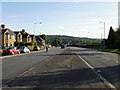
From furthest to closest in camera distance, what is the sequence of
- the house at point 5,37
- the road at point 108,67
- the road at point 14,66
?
the house at point 5,37, the road at point 14,66, the road at point 108,67

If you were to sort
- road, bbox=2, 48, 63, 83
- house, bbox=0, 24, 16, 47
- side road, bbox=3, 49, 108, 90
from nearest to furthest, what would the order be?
side road, bbox=3, 49, 108, 90, road, bbox=2, 48, 63, 83, house, bbox=0, 24, 16, 47

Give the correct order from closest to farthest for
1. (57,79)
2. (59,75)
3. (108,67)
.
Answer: (57,79) → (59,75) → (108,67)

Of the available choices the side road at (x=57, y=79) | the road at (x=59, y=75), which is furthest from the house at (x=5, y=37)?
the side road at (x=57, y=79)

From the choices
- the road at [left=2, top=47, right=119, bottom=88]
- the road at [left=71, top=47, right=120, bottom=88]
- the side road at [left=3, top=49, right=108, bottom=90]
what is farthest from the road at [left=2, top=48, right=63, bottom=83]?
the road at [left=71, top=47, right=120, bottom=88]

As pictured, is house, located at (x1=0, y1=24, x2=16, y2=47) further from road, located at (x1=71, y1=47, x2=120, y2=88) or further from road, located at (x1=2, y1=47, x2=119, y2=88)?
road, located at (x1=2, y1=47, x2=119, y2=88)

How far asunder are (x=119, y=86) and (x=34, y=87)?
11.6 feet

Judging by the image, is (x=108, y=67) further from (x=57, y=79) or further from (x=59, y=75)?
(x=57, y=79)

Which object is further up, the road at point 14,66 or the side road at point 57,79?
the side road at point 57,79

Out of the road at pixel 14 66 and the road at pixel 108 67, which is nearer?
the road at pixel 108 67

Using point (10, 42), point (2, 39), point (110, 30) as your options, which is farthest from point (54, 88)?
point (110, 30)

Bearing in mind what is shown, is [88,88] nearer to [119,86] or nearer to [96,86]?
Answer: [96,86]

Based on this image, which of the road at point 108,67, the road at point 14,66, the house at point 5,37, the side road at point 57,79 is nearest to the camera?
the side road at point 57,79

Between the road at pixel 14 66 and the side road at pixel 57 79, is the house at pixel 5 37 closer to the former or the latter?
the road at pixel 14 66

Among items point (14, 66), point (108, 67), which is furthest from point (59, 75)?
A: point (14, 66)
